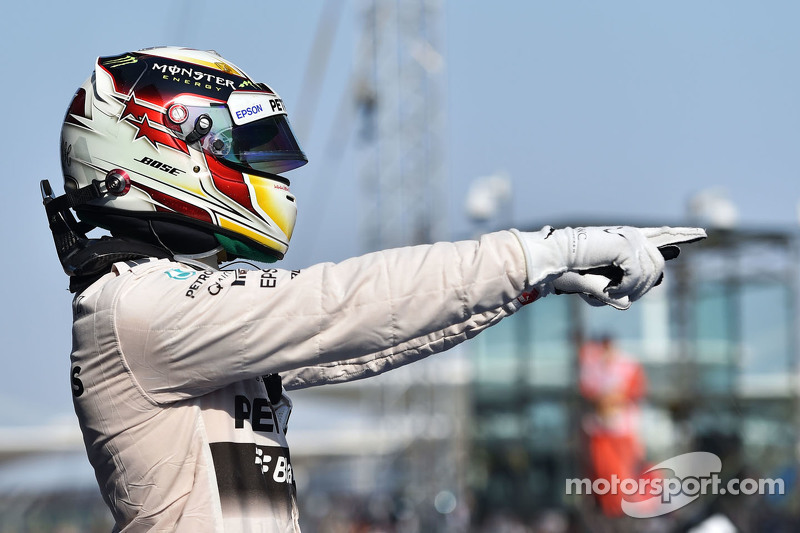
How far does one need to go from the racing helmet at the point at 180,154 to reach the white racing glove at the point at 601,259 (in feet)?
2.77

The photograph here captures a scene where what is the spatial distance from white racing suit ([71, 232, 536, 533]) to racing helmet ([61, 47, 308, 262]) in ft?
0.68

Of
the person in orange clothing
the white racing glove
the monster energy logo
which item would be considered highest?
the monster energy logo

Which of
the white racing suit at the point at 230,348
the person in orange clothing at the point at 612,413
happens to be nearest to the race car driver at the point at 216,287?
the white racing suit at the point at 230,348

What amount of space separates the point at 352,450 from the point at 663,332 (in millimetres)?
45053

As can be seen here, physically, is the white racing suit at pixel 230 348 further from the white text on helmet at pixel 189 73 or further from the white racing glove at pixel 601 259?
the white text on helmet at pixel 189 73

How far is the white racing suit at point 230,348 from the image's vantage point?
200cm

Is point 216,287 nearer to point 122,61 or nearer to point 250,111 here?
point 250,111

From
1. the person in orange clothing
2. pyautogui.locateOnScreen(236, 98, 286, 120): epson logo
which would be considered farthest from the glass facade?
pyautogui.locateOnScreen(236, 98, 286, 120): epson logo

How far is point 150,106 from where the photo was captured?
255 centimetres

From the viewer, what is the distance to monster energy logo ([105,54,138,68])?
8.61 feet

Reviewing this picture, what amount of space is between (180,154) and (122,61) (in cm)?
31

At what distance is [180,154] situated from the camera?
100 inches

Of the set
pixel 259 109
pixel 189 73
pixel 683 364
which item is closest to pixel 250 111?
pixel 259 109

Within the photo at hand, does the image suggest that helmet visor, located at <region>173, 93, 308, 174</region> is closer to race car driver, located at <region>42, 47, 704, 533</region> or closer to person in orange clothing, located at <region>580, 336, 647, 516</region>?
race car driver, located at <region>42, 47, 704, 533</region>
